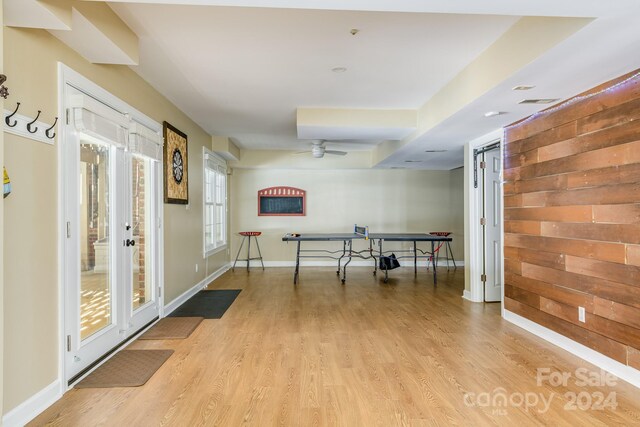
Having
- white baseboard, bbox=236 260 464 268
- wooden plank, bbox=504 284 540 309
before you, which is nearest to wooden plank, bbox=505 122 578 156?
wooden plank, bbox=504 284 540 309

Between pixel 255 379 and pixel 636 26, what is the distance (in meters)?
3.09

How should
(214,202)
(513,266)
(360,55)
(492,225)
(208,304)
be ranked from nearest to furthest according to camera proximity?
(360,55), (513,266), (208,304), (492,225), (214,202)

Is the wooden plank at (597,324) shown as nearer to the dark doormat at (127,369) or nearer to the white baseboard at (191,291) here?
the dark doormat at (127,369)

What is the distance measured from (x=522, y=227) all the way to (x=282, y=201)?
5.35 metres

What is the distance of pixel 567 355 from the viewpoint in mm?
3158

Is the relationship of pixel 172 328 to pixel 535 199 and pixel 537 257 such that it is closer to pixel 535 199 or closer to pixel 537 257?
pixel 537 257

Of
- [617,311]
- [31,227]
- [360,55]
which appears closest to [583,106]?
[617,311]

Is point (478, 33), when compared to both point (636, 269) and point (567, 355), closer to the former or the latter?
point (636, 269)

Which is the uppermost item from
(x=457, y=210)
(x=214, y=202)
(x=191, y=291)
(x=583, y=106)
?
(x=583, y=106)

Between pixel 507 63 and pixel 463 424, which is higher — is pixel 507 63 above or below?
above

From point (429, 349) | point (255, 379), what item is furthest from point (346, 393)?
point (429, 349)

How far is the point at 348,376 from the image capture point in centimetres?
277

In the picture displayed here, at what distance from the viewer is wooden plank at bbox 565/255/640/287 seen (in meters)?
2.64

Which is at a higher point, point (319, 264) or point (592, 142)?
point (592, 142)
